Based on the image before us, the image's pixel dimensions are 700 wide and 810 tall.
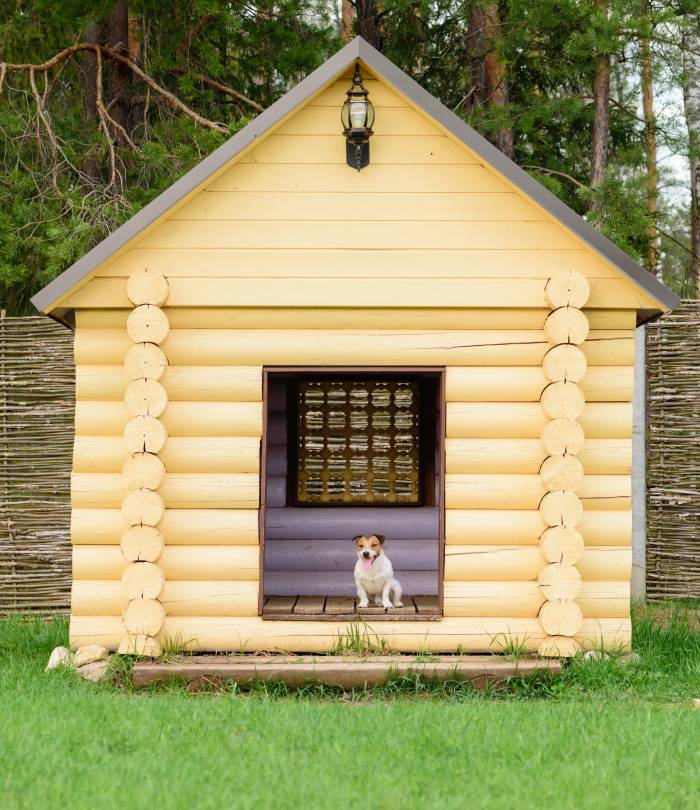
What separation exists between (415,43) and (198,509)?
8534 mm

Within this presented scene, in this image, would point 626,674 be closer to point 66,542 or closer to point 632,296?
point 632,296

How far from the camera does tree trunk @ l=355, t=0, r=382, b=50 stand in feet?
43.1

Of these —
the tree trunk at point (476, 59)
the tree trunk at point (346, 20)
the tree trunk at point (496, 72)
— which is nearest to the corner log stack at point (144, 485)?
the tree trunk at point (496, 72)

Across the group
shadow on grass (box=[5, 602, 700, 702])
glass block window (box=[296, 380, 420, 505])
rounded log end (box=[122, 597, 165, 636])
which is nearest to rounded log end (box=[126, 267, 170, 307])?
rounded log end (box=[122, 597, 165, 636])

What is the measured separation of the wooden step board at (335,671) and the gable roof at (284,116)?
245 cm

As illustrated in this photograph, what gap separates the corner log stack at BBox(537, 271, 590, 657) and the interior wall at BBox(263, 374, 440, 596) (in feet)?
8.58

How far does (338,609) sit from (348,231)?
284 centimetres

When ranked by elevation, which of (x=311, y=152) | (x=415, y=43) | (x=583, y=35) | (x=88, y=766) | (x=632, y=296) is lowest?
(x=88, y=766)

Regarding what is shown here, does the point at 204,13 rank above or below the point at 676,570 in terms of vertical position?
above

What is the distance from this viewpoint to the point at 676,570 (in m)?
9.69

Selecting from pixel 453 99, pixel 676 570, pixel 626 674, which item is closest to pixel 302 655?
pixel 626 674

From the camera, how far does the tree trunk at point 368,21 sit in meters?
13.1

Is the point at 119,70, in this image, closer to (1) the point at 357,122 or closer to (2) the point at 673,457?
(1) the point at 357,122

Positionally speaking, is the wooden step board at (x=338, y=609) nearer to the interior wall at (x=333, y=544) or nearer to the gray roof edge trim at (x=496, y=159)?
the interior wall at (x=333, y=544)
